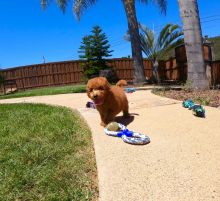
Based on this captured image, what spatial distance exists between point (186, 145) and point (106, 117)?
1475 mm

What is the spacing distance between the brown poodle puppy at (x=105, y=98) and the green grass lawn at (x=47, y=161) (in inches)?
16.4

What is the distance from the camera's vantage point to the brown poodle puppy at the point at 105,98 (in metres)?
4.56

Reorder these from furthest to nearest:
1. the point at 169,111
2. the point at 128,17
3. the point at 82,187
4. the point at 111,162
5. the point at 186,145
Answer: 1. the point at 128,17
2. the point at 169,111
3. the point at 186,145
4. the point at 111,162
5. the point at 82,187

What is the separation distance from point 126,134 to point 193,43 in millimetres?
5234

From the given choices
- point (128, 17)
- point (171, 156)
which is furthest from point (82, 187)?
point (128, 17)

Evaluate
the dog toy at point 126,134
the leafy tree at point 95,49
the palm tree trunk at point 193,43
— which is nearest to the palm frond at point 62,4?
the leafy tree at point 95,49

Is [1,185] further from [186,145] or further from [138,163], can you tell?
[186,145]

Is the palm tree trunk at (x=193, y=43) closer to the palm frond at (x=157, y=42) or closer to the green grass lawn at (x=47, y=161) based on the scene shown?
the green grass lawn at (x=47, y=161)

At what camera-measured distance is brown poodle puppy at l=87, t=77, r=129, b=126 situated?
4.56 metres

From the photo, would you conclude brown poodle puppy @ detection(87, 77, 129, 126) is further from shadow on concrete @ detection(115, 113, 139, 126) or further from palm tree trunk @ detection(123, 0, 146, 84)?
palm tree trunk @ detection(123, 0, 146, 84)

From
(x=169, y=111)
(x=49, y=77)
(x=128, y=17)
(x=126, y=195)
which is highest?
(x=128, y=17)

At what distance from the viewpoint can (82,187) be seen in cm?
308

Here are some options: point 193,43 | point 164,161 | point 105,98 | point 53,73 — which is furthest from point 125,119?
point 53,73

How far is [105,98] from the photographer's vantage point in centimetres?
473
